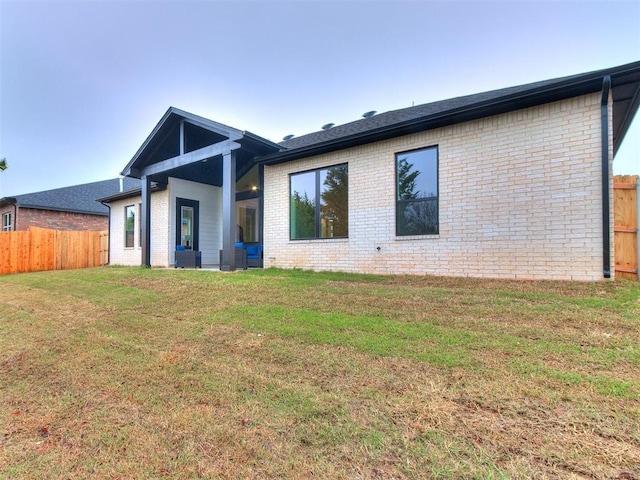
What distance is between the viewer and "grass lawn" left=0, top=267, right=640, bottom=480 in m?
1.66

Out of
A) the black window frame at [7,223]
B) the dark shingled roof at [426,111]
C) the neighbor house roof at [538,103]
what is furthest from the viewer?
the black window frame at [7,223]

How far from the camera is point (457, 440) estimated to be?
1743 mm

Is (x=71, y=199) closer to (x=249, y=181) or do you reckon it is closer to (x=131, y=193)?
(x=131, y=193)

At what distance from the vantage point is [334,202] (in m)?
8.38

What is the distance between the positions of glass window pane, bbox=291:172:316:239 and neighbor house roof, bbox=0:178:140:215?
14.3 metres

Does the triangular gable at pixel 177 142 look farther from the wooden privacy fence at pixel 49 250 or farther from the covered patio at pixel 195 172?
the wooden privacy fence at pixel 49 250

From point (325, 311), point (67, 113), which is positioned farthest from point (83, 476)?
point (67, 113)

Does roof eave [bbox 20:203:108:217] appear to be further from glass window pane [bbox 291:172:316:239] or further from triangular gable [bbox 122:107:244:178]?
glass window pane [bbox 291:172:316:239]

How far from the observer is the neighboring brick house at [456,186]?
17.4ft

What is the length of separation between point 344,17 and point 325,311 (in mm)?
12360

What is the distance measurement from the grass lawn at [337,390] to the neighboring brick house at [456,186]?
136 centimetres

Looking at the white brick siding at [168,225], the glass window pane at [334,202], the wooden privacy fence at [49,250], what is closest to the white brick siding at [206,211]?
the white brick siding at [168,225]

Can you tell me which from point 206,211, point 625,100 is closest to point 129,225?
point 206,211

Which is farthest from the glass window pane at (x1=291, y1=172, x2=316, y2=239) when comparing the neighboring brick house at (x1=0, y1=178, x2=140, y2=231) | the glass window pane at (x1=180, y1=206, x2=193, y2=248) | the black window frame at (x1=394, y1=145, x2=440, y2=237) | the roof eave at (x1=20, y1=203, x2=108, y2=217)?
the roof eave at (x1=20, y1=203, x2=108, y2=217)
